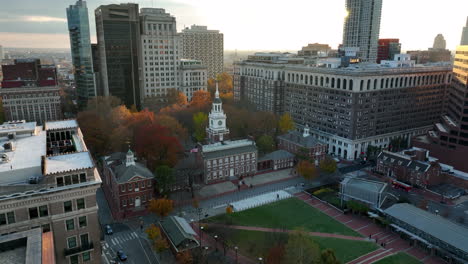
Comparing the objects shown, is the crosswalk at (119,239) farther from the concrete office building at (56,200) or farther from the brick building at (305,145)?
the brick building at (305,145)

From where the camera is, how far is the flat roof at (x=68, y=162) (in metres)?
40.6

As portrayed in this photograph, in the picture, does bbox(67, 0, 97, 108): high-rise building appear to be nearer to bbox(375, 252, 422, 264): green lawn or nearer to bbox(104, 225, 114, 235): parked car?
bbox(104, 225, 114, 235): parked car

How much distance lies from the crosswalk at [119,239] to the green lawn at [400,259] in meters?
44.9

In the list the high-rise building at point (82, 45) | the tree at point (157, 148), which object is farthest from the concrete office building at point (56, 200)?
the high-rise building at point (82, 45)

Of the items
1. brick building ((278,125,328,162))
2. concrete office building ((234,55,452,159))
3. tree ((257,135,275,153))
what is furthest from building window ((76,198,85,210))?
concrete office building ((234,55,452,159))

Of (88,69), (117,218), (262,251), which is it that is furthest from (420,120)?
(88,69)

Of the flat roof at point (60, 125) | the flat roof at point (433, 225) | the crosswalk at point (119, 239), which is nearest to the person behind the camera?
the flat roof at point (433, 225)

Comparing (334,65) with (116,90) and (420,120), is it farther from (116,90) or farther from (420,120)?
(116,90)

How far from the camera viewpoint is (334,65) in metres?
117

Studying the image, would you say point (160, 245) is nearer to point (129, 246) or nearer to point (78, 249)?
point (129, 246)

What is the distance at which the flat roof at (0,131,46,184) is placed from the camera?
127 feet

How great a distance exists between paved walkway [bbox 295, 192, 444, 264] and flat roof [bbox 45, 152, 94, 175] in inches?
1774

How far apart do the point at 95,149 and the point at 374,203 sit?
261 feet

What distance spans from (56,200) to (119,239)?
83.0ft
